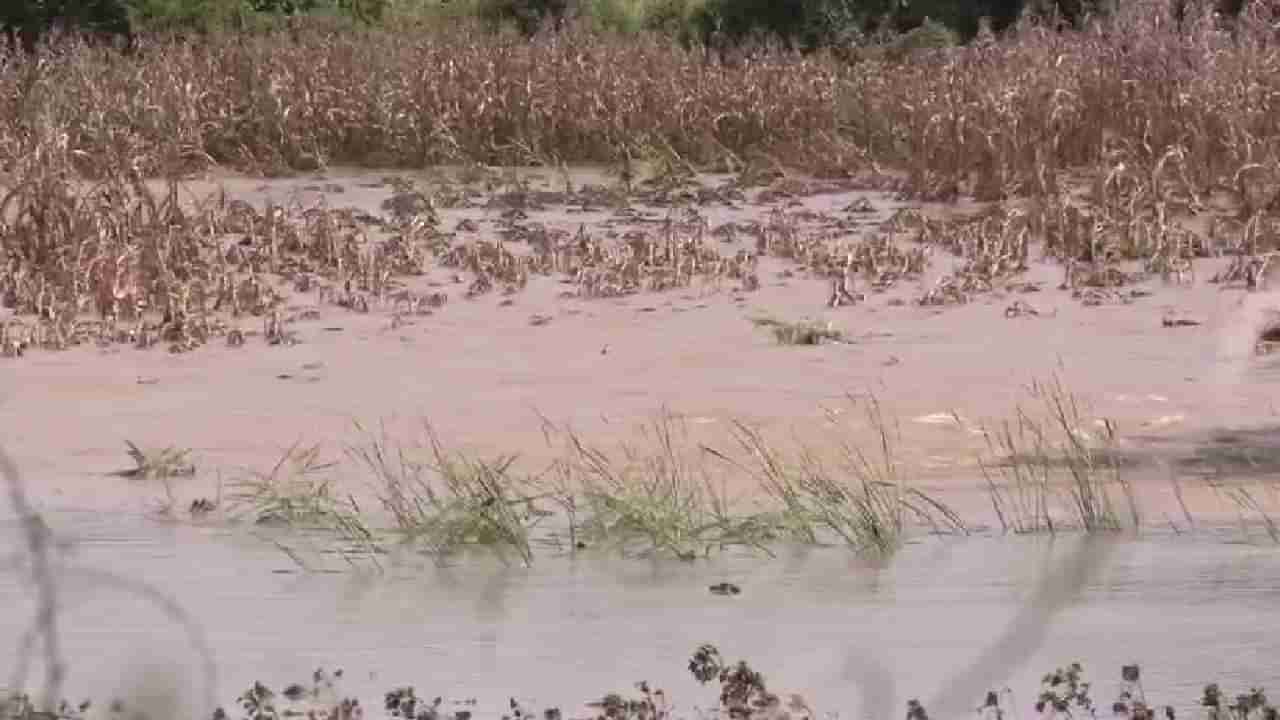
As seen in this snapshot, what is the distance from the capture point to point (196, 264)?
13688 mm

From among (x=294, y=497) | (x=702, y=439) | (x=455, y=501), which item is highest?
(x=455, y=501)

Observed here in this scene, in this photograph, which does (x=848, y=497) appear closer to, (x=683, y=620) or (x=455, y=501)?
(x=455, y=501)

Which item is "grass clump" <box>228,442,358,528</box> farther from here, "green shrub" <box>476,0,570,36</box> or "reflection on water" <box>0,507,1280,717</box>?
"green shrub" <box>476,0,570,36</box>

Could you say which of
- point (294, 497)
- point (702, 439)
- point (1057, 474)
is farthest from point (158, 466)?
point (1057, 474)

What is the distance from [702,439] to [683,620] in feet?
10.3

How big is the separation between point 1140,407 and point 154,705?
5614 mm

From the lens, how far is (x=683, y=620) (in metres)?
7.13

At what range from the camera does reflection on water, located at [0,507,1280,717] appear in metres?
6.45

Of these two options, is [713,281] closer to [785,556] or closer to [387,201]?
[387,201]

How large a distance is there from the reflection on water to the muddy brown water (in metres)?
0.01

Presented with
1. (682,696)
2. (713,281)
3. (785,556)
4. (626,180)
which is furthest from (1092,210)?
(682,696)

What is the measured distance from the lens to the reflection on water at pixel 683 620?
645 centimetres

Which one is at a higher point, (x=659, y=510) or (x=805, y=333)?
(x=659, y=510)

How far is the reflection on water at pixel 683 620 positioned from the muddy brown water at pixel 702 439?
15mm
